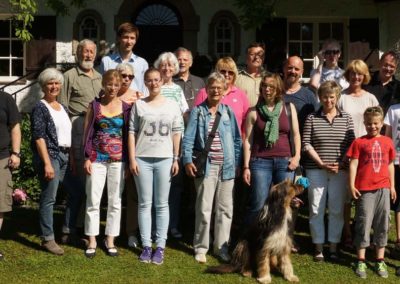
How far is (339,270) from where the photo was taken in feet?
21.5

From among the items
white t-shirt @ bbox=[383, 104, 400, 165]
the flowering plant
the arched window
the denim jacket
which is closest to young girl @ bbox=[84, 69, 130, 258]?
the denim jacket

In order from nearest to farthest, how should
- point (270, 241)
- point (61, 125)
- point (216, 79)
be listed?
point (270, 241)
point (216, 79)
point (61, 125)

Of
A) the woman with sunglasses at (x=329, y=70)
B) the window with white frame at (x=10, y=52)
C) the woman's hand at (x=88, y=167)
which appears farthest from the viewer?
the window with white frame at (x=10, y=52)

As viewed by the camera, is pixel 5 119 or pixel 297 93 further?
pixel 297 93

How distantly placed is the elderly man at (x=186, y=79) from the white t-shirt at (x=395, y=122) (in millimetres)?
2030

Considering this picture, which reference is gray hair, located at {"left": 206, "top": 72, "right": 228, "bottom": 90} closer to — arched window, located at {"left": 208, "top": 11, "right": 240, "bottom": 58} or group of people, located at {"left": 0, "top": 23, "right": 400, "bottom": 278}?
group of people, located at {"left": 0, "top": 23, "right": 400, "bottom": 278}

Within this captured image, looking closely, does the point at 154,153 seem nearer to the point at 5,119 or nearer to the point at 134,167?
the point at 134,167

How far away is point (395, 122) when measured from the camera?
690 cm

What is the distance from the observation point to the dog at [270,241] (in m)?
5.98

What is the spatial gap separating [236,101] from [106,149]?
142 cm

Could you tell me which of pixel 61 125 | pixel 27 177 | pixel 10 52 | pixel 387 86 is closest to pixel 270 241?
pixel 61 125

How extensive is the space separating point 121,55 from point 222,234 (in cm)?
229

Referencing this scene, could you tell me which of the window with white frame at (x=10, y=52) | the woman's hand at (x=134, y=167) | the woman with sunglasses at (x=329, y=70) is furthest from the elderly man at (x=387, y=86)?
the window with white frame at (x=10, y=52)

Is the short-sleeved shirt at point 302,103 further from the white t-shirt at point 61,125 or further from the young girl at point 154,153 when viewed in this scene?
the white t-shirt at point 61,125
